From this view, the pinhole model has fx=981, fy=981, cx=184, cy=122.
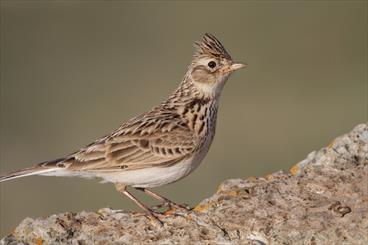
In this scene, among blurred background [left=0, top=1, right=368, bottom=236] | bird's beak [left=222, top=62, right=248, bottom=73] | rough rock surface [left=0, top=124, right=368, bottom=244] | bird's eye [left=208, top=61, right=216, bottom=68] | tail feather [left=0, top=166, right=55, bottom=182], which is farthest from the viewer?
blurred background [left=0, top=1, right=368, bottom=236]

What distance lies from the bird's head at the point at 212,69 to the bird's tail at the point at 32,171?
2.01m

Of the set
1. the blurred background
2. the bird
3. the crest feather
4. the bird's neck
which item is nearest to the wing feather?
the bird

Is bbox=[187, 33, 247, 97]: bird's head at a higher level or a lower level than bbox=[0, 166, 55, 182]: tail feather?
higher

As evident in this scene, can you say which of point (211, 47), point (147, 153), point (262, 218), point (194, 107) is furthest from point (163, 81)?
point (262, 218)

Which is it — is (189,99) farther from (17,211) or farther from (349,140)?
(17,211)

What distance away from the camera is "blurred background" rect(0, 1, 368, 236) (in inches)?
794

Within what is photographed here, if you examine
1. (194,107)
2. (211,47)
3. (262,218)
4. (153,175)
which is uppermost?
(211,47)

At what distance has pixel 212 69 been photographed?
1060 cm

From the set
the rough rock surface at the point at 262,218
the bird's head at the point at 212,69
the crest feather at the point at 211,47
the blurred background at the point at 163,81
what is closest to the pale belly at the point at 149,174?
the rough rock surface at the point at 262,218

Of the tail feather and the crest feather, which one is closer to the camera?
the tail feather

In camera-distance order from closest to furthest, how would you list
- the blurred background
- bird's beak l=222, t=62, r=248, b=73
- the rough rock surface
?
1. the rough rock surface
2. bird's beak l=222, t=62, r=248, b=73
3. the blurred background

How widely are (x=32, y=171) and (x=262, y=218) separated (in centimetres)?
256

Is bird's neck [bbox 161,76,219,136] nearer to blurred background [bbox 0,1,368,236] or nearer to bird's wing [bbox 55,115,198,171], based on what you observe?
bird's wing [bbox 55,115,198,171]

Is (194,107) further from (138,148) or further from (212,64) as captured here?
(138,148)
